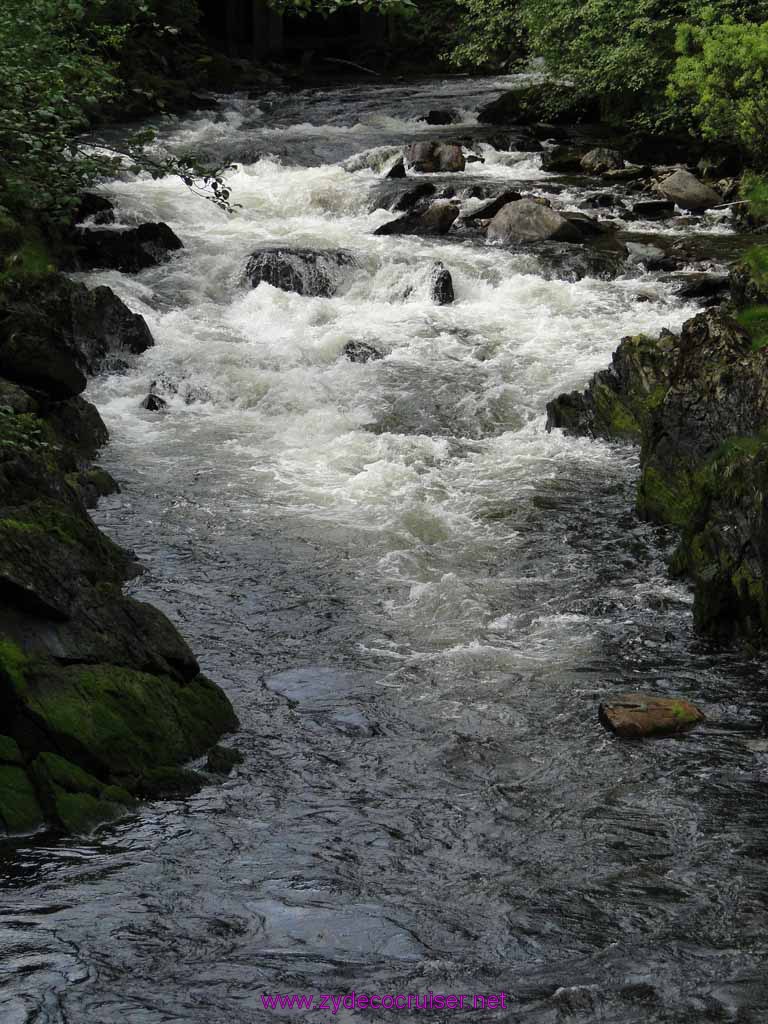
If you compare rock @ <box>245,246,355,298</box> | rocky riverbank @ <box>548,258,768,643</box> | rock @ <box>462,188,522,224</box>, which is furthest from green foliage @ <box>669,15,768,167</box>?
rocky riverbank @ <box>548,258,768,643</box>

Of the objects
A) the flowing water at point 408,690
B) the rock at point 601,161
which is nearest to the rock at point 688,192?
the rock at point 601,161

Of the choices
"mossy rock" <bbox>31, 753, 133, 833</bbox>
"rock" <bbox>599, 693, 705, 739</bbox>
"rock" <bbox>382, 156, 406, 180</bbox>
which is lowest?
"rock" <bbox>599, 693, 705, 739</bbox>

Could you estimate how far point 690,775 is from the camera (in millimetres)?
8070

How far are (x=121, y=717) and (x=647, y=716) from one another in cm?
357

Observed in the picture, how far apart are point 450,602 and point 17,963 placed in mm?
5910

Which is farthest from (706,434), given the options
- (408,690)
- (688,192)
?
(688,192)

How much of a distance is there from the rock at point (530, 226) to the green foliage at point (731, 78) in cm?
318

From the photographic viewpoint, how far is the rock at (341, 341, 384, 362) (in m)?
17.5

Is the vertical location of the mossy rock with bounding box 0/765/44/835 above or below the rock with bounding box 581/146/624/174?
below

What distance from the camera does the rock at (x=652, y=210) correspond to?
2312cm

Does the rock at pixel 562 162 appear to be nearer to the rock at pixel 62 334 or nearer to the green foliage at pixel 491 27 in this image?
the green foliage at pixel 491 27

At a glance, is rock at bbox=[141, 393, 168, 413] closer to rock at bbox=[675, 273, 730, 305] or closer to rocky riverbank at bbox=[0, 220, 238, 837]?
rocky riverbank at bbox=[0, 220, 238, 837]

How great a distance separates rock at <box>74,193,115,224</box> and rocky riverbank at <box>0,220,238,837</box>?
11508mm

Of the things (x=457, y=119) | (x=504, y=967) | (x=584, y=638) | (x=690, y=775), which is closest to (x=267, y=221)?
(x=457, y=119)
